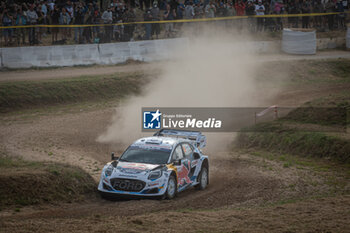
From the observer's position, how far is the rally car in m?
12.4

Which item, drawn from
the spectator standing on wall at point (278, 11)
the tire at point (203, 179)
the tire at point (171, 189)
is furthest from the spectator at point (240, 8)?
the tire at point (171, 189)

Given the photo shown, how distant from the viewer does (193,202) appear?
12508 mm

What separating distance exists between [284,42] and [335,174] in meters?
22.8

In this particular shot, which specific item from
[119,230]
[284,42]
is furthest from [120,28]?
[119,230]

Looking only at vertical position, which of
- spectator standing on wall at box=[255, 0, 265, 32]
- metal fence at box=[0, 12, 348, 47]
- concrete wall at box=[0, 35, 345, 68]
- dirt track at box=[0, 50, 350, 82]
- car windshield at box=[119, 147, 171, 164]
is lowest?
car windshield at box=[119, 147, 171, 164]

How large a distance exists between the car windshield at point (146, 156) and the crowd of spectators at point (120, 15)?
56.5ft

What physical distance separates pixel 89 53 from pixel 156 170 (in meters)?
18.8

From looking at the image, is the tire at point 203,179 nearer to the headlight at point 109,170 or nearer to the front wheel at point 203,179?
the front wheel at point 203,179

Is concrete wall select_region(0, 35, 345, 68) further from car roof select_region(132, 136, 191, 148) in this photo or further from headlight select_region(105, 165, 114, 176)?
headlight select_region(105, 165, 114, 176)

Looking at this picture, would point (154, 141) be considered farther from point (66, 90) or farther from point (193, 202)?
point (66, 90)

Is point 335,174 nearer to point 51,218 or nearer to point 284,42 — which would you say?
point 51,218

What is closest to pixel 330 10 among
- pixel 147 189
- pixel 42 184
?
pixel 147 189

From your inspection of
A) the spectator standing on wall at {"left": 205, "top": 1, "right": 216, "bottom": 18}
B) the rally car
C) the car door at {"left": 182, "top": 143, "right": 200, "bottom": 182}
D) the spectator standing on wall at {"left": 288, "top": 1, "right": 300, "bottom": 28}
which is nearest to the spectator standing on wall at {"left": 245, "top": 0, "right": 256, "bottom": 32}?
the spectator standing on wall at {"left": 205, "top": 1, "right": 216, "bottom": 18}

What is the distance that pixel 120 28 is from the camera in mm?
31031
